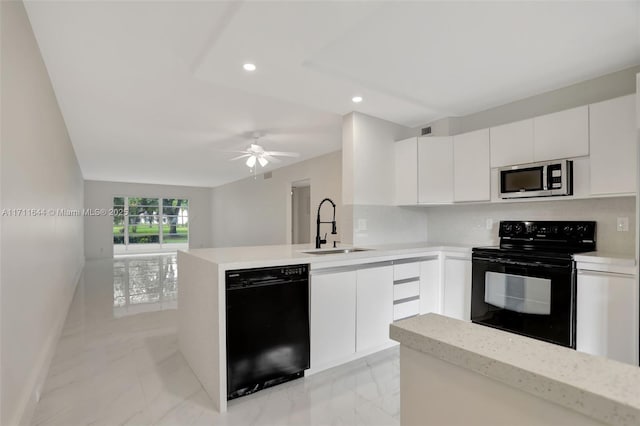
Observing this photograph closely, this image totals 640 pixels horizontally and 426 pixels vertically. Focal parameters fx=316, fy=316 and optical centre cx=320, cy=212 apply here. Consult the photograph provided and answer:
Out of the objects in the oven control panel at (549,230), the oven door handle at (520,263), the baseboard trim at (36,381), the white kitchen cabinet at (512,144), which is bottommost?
the baseboard trim at (36,381)

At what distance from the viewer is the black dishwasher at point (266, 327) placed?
6.98 ft

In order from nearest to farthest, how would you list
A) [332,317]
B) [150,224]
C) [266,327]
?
1. [266,327]
2. [332,317]
3. [150,224]

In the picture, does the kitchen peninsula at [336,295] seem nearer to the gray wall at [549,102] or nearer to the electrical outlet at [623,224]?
the electrical outlet at [623,224]

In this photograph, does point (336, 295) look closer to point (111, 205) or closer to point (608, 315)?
point (608, 315)

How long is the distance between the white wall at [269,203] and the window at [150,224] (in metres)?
1.25

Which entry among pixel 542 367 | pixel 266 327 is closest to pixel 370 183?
pixel 266 327

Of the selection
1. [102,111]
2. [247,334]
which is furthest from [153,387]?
[102,111]

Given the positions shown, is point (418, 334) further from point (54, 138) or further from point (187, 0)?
point (54, 138)

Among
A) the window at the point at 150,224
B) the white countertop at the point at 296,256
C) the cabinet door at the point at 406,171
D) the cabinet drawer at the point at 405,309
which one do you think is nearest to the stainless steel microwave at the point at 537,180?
the white countertop at the point at 296,256

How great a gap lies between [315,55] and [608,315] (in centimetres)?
294

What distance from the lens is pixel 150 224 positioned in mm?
11820

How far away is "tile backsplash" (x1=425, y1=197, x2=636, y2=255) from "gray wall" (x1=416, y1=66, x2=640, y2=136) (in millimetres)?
911

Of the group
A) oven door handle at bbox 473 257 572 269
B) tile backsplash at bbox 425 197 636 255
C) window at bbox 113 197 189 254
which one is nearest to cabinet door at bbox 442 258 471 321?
oven door handle at bbox 473 257 572 269

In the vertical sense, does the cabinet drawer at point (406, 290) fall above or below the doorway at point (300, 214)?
below
